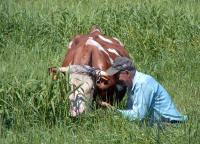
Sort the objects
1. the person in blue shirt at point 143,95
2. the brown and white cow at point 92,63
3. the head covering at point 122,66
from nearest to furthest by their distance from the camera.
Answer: the person in blue shirt at point 143,95, the head covering at point 122,66, the brown and white cow at point 92,63

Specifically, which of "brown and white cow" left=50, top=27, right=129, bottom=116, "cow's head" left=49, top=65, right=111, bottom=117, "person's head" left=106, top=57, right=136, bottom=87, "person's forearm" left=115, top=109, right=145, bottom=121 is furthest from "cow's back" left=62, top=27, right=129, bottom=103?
"person's forearm" left=115, top=109, right=145, bottom=121

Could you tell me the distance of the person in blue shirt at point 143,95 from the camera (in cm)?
561

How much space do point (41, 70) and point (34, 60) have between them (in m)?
1.24

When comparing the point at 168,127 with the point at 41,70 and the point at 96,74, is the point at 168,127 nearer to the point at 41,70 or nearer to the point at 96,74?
the point at 96,74

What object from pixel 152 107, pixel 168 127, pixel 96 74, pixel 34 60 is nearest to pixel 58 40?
pixel 34 60

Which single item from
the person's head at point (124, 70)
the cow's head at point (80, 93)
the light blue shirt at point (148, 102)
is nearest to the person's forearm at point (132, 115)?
the light blue shirt at point (148, 102)

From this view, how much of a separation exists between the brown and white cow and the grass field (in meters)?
0.16

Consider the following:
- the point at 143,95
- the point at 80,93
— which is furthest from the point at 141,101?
the point at 80,93

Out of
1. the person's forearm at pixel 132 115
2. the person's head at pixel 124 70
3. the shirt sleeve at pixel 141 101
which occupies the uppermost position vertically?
the person's head at pixel 124 70

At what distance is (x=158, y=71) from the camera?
825cm

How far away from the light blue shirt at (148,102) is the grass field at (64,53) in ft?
0.55

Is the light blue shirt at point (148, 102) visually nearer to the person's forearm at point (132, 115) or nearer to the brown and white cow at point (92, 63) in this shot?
the person's forearm at point (132, 115)

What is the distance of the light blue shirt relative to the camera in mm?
5574

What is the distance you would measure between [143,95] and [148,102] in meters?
0.11
